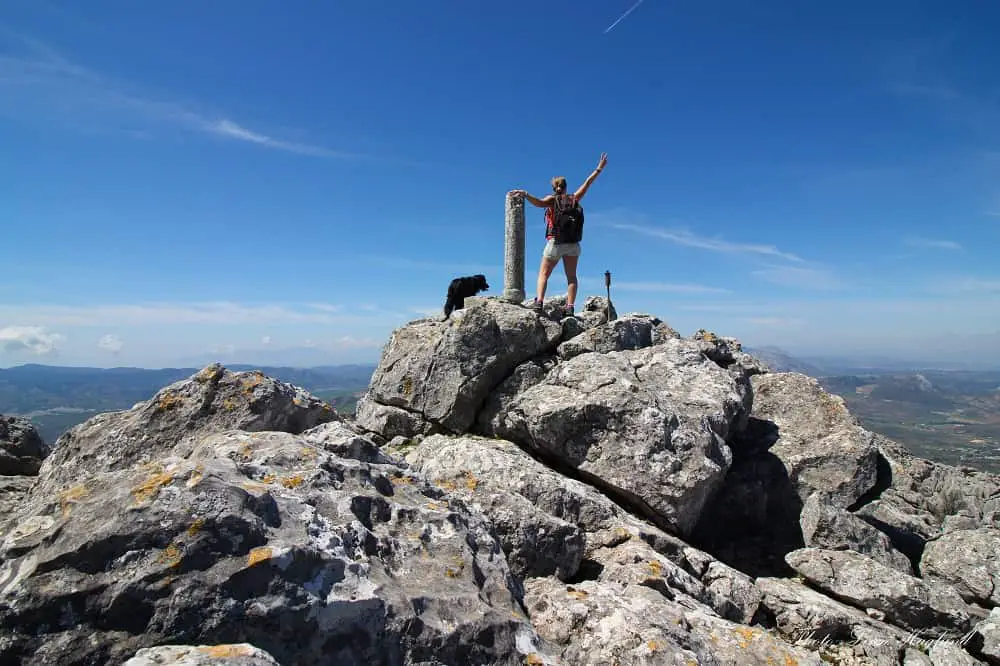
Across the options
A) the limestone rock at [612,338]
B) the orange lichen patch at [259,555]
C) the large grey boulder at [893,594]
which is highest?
the limestone rock at [612,338]

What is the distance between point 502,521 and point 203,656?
4.33m

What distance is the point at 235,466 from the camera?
18.9 ft

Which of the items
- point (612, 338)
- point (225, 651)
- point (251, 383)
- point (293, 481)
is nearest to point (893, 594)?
point (612, 338)

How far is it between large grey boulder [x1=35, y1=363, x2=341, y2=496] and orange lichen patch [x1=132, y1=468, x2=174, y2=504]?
3.31 metres

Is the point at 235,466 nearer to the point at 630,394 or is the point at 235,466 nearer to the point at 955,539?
the point at 630,394

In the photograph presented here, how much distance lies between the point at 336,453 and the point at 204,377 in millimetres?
3687

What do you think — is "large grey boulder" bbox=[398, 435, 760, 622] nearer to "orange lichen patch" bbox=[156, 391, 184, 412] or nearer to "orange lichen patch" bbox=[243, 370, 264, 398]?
"orange lichen patch" bbox=[243, 370, 264, 398]

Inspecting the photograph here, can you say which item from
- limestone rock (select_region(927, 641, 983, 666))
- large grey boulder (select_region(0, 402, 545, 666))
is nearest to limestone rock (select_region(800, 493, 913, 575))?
limestone rock (select_region(927, 641, 983, 666))

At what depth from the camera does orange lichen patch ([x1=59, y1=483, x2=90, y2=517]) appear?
16.2 feet

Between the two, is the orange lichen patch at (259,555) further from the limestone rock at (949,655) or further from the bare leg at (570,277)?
the bare leg at (570,277)

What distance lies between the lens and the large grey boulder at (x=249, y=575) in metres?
4.15

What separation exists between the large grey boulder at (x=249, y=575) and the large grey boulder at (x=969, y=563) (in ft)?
38.4

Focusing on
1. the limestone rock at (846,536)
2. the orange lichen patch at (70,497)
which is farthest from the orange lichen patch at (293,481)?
the limestone rock at (846,536)

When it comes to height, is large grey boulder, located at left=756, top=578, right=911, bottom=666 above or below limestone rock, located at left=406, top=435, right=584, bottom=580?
below
